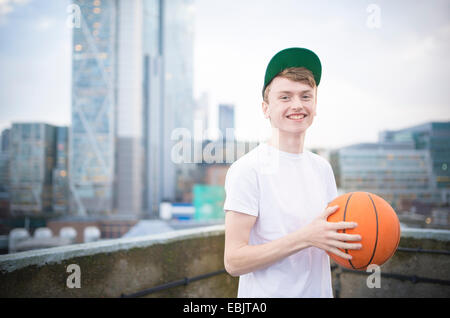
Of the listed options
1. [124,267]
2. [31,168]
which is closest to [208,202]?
[31,168]

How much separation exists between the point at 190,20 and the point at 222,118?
3063 centimetres

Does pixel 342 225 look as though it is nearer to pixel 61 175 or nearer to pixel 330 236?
pixel 330 236

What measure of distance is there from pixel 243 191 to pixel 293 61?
0.73 metres

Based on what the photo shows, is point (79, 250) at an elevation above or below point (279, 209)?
below

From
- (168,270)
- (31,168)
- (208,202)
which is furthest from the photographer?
(31,168)

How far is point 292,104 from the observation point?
1.32 m

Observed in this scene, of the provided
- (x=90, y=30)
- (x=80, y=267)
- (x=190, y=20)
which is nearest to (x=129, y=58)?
(x=90, y=30)

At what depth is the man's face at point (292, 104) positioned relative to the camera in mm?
1317

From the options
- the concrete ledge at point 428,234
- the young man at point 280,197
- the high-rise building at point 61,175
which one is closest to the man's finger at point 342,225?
the young man at point 280,197

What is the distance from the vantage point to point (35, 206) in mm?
62156

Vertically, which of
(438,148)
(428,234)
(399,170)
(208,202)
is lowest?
(208,202)

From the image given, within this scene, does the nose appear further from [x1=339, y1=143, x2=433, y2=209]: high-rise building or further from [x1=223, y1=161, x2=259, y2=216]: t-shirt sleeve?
[x1=339, y1=143, x2=433, y2=209]: high-rise building
